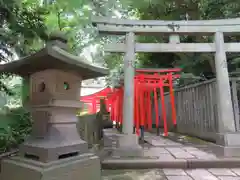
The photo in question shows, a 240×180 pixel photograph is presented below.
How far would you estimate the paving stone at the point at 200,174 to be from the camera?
3773 mm

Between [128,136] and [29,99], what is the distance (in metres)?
2.54

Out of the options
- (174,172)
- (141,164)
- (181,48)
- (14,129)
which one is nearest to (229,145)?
(174,172)

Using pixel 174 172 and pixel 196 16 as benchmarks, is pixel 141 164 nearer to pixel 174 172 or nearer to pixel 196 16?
pixel 174 172

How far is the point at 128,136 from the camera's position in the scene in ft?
16.1

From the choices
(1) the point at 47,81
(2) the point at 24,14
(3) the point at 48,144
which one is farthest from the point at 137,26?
(3) the point at 48,144

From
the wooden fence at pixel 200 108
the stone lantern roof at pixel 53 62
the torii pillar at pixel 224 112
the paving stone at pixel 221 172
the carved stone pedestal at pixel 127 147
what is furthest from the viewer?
the wooden fence at pixel 200 108

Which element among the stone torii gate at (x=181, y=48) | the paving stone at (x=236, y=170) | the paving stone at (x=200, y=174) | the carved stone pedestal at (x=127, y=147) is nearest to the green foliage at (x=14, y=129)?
the carved stone pedestal at (x=127, y=147)

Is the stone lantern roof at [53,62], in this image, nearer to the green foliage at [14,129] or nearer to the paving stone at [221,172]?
the green foliage at [14,129]

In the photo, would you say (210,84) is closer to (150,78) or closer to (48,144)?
(150,78)

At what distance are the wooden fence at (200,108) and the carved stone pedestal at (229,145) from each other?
119 centimetres

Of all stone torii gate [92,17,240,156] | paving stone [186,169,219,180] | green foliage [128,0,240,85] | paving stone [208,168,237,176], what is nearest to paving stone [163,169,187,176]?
paving stone [186,169,219,180]

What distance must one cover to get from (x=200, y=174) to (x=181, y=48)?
3134 mm

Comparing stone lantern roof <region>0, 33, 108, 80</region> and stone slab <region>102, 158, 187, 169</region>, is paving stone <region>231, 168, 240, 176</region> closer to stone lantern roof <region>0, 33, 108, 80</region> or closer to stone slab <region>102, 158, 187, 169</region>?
stone slab <region>102, 158, 187, 169</region>

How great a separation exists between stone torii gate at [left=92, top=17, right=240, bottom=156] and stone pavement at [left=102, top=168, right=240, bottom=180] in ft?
2.71
